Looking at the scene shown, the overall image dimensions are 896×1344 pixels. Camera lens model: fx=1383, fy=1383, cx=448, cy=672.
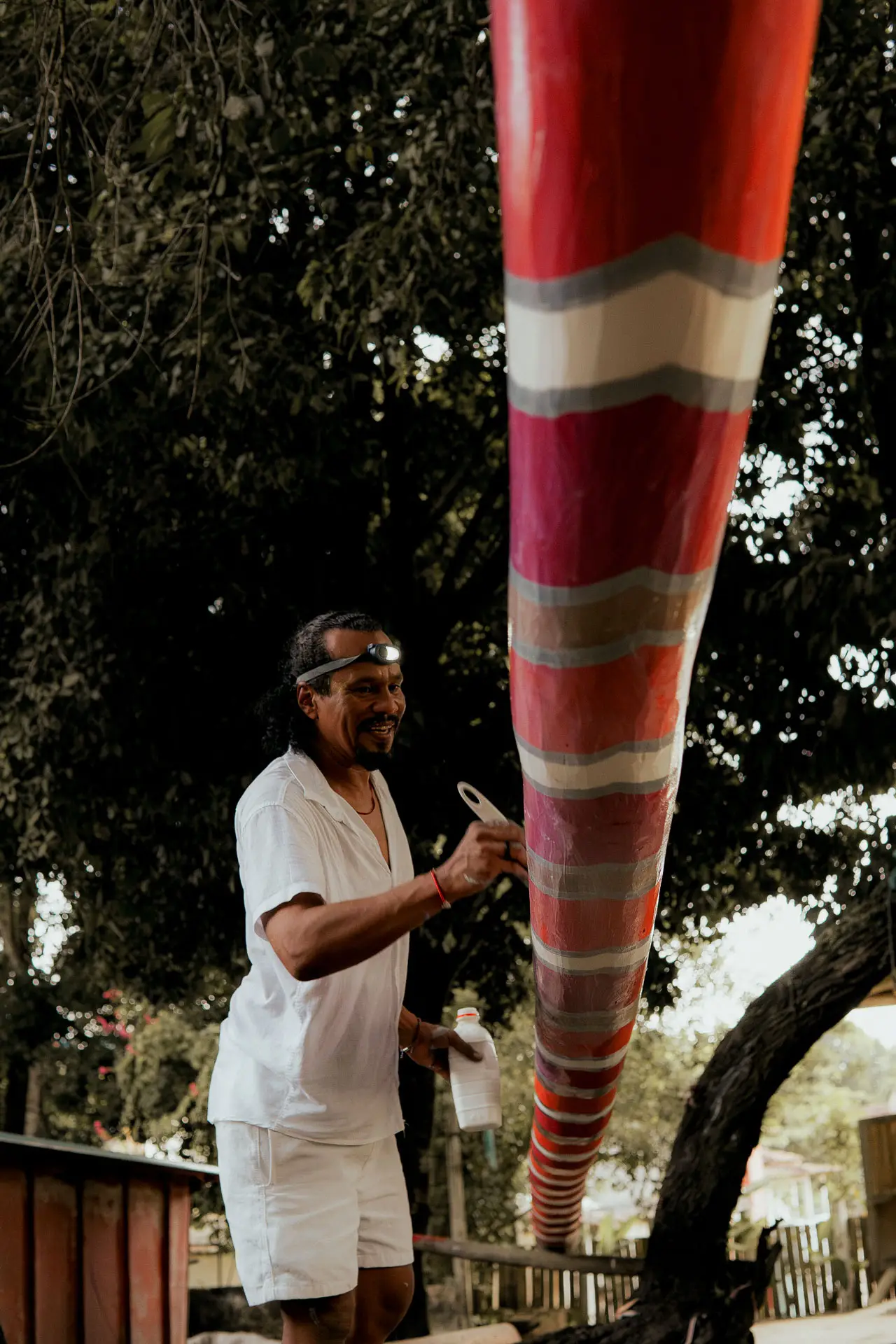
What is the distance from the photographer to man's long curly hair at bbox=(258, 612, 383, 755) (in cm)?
276

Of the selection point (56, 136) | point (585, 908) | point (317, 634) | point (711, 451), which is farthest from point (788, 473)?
point (711, 451)

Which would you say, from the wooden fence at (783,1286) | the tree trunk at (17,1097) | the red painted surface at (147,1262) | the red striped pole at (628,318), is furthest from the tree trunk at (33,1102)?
the red striped pole at (628,318)

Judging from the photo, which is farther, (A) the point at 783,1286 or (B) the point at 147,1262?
(A) the point at 783,1286

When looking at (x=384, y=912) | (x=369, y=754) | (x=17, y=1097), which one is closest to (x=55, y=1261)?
(x=369, y=754)

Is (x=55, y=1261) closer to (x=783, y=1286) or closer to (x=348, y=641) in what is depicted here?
(x=348, y=641)

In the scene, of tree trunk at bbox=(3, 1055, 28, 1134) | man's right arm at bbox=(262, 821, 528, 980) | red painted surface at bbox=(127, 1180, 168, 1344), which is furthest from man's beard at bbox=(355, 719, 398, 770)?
tree trunk at bbox=(3, 1055, 28, 1134)

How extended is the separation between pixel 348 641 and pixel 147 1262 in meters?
3.16

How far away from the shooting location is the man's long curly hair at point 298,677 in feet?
9.07

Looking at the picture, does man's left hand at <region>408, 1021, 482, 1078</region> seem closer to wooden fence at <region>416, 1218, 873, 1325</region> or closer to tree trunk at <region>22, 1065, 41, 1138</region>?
wooden fence at <region>416, 1218, 873, 1325</region>

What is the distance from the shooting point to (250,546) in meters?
8.35

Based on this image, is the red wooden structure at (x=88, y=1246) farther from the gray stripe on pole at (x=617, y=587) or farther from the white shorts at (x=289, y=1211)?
the gray stripe on pole at (x=617, y=587)

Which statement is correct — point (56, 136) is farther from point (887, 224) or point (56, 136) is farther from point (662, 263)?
point (887, 224)

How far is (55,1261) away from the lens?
4293 millimetres

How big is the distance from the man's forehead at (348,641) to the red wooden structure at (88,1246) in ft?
7.04
